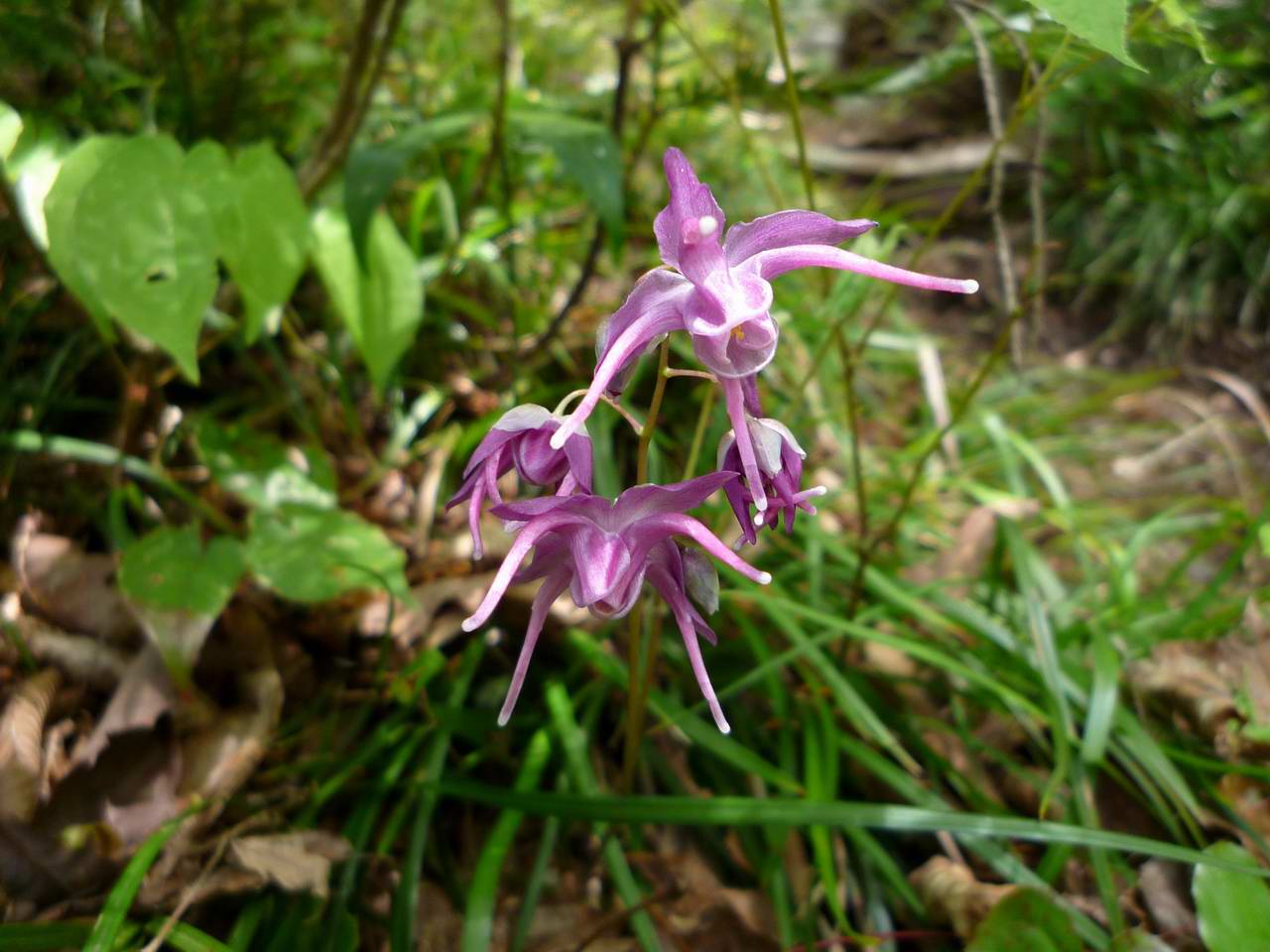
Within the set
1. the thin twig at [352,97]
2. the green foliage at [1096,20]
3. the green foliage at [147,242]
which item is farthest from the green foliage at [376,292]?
the green foliage at [1096,20]

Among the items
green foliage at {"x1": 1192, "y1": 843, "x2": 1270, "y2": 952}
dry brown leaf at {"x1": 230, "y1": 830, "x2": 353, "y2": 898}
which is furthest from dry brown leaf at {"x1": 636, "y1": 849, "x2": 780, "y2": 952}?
green foliage at {"x1": 1192, "y1": 843, "x2": 1270, "y2": 952}

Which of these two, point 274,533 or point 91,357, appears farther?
point 91,357

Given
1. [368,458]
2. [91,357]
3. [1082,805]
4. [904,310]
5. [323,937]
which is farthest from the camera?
[904,310]

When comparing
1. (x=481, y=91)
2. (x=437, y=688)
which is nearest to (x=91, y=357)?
(x=437, y=688)

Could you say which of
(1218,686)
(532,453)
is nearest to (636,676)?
(532,453)

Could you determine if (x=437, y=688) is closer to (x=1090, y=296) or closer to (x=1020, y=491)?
(x=1020, y=491)

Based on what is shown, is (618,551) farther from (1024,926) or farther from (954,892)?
(954,892)

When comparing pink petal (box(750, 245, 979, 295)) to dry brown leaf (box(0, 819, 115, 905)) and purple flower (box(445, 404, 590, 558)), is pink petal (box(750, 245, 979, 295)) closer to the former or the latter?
purple flower (box(445, 404, 590, 558))
